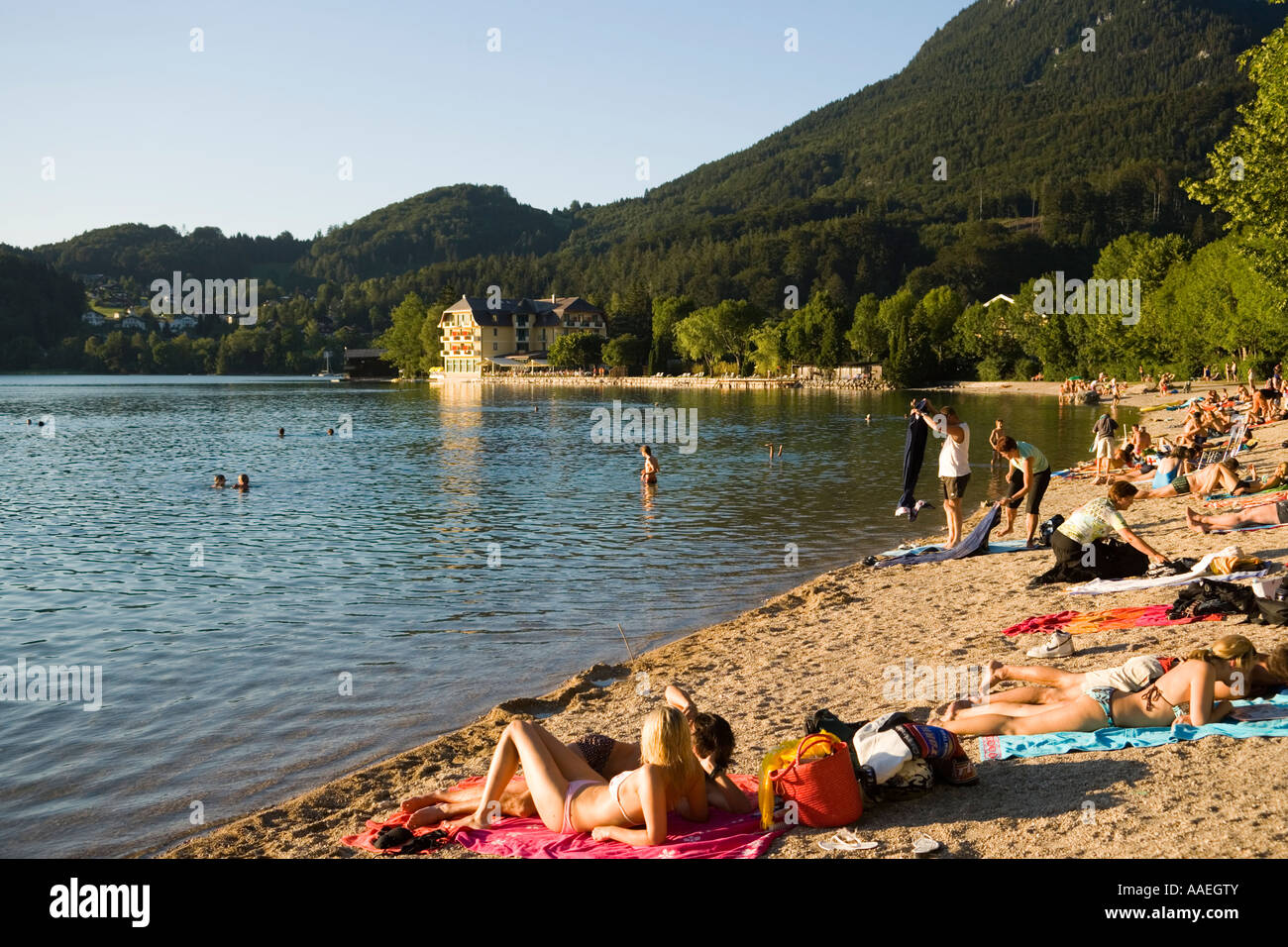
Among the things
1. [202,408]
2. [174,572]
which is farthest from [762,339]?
[174,572]

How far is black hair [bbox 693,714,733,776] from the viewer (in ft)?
20.9

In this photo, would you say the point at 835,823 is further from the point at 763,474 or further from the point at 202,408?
the point at 202,408

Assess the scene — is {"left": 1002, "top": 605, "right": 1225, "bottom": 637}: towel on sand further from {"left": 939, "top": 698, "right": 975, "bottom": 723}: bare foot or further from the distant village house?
the distant village house

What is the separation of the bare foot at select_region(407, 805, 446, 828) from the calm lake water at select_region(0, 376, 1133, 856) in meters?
1.91

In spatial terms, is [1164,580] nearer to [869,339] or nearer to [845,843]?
[845,843]

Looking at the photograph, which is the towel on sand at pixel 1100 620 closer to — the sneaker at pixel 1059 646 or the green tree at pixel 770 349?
the sneaker at pixel 1059 646

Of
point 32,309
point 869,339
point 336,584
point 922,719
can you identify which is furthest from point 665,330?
point 922,719

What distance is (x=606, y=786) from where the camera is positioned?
616 centimetres

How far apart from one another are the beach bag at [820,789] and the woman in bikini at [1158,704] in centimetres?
173

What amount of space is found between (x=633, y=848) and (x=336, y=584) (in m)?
11.6

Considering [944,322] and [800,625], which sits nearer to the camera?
[800,625]

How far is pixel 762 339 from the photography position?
111 metres
